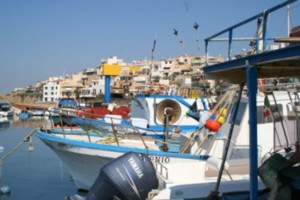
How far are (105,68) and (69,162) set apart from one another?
12.9 metres

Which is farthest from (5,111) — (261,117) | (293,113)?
(293,113)

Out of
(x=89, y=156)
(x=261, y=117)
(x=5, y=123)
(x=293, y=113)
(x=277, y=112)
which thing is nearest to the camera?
(x=293, y=113)

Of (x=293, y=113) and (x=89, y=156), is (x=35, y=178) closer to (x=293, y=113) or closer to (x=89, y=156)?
(x=89, y=156)

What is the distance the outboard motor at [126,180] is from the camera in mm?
5387

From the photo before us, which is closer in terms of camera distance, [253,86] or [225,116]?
[253,86]

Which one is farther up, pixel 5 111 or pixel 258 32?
pixel 258 32

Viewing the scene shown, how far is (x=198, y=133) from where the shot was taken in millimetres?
9781

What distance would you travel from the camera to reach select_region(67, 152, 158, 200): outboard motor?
5.39 metres

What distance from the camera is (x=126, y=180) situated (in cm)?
543

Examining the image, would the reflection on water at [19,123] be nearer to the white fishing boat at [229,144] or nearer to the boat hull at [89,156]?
the boat hull at [89,156]

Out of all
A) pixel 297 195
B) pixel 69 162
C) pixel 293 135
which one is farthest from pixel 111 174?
pixel 69 162

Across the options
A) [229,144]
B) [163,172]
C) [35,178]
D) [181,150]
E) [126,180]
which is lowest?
[35,178]

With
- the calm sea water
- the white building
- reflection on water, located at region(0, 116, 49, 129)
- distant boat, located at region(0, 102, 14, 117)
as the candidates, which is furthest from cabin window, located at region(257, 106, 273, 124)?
the white building

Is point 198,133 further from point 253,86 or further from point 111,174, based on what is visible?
point 253,86
